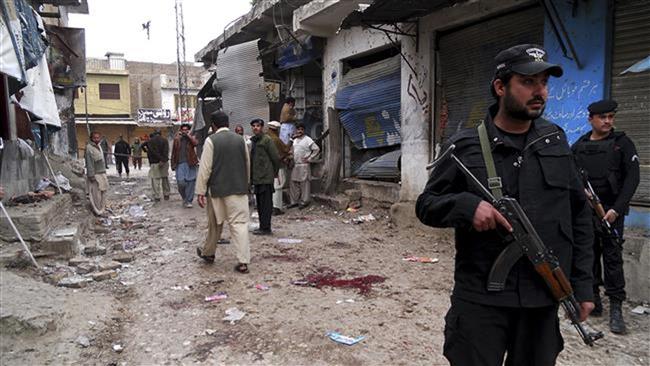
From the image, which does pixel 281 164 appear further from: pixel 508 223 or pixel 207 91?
pixel 207 91

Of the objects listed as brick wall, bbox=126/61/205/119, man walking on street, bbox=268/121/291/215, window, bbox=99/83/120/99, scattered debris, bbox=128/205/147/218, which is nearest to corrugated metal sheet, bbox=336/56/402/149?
man walking on street, bbox=268/121/291/215

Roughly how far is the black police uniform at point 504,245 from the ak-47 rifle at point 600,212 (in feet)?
6.42

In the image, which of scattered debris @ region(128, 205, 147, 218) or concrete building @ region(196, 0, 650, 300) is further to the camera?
scattered debris @ region(128, 205, 147, 218)

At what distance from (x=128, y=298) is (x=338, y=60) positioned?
23.8 feet

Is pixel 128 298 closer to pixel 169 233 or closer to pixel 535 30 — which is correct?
pixel 169 233

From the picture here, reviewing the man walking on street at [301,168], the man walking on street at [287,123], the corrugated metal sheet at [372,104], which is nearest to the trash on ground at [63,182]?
the man walking on street at [301,168]

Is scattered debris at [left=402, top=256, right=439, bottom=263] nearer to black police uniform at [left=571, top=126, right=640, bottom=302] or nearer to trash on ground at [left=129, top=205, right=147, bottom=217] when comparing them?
black police uniform at [left=571, top=126, right=640, bottom=302]

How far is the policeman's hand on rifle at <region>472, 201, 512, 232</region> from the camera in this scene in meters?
1.67

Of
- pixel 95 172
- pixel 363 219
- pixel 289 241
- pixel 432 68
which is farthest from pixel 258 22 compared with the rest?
pixel 289 241

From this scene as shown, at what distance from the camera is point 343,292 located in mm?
4531

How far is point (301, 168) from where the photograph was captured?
30.8 ft

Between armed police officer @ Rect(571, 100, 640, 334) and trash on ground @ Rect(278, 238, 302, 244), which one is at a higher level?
armed police officer @ Rect(571, 100, 640, 334)

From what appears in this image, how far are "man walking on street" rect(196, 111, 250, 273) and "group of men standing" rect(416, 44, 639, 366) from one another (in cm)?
361

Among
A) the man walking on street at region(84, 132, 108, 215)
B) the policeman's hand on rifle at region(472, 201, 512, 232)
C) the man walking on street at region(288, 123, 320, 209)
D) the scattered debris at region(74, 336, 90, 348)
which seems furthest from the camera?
the man walking on street at region(288, 123, 320, 209)
